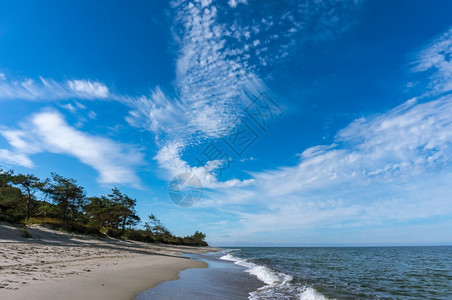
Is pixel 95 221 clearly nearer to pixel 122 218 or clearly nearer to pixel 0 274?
pixel 122 218

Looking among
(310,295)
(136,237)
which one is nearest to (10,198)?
(136,237)

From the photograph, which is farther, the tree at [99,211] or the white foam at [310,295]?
the tree at [99,211]

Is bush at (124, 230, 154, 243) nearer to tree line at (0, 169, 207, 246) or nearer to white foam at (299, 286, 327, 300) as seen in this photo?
tree line at (0, 169, 207, 246)

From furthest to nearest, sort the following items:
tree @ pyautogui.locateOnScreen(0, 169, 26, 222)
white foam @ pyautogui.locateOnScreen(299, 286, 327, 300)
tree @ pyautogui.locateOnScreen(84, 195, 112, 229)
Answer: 1. tree @ pyautogui.locateOnScreen(84, 195, 112, 229)
2. tree @ pyautogui.locateOnScreen(0, 169, 26, 222)
3. white foam @ pyautogui.locateOnScreen(299, 286, 327, 300)

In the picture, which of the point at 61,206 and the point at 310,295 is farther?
the point at 61,206

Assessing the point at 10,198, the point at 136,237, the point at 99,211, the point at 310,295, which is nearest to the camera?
the point at 310,295

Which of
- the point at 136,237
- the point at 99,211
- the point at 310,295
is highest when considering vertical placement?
the point at 99,211

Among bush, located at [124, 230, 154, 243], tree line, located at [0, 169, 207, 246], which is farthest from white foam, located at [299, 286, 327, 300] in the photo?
bush, located at [124, 230, 154, 243]

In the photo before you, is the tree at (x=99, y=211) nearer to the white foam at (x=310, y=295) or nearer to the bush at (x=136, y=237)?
the bush at (x=136, y=237)

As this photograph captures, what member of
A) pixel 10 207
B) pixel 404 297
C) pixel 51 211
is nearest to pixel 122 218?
pixel 51 211

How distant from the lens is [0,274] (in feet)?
26.8

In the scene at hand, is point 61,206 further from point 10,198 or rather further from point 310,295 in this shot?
point 310,295

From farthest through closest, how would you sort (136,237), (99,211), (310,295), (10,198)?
(136,237), (99,211), (10,198), (310,295)

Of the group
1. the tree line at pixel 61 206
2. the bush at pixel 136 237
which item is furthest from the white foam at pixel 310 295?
the bush at pixel 136 237
